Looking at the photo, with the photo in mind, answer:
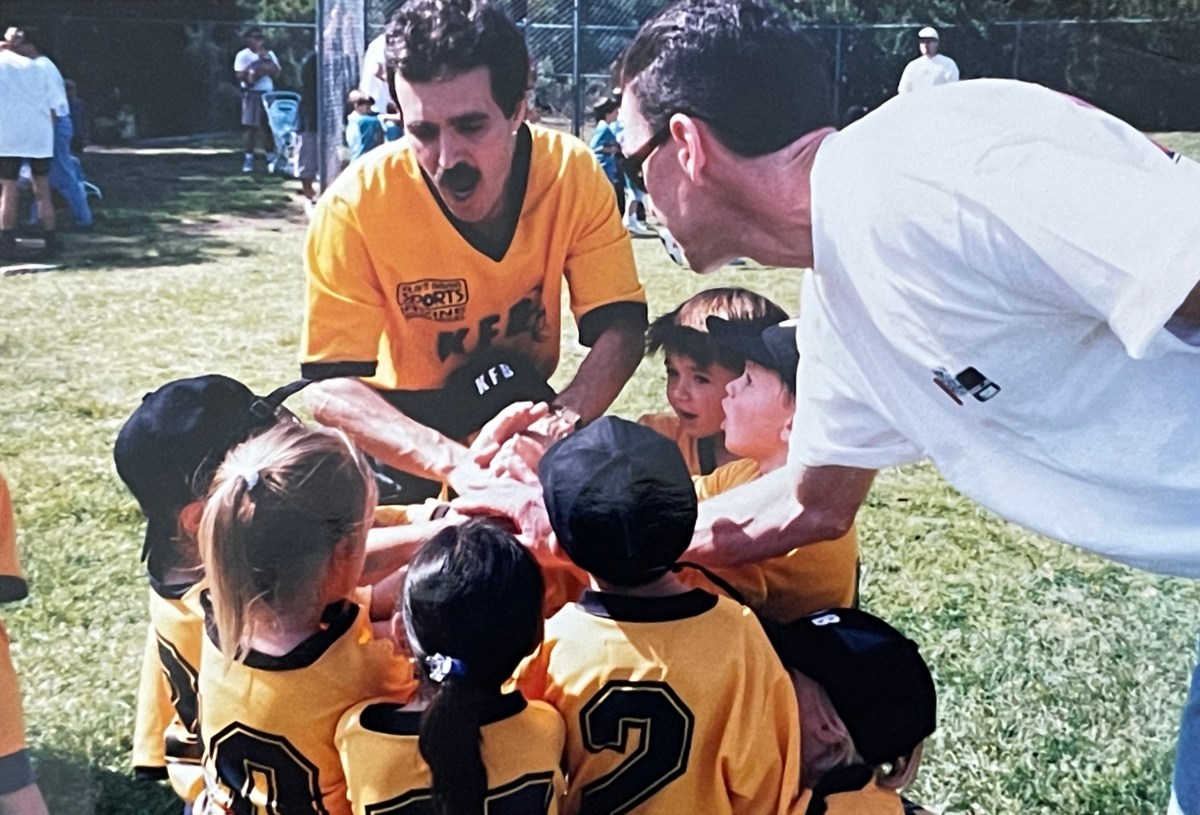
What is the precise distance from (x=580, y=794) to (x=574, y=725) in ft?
0.37

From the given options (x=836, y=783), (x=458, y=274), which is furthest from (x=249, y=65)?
(x=836, y=783)

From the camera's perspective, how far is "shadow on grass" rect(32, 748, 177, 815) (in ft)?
7.34

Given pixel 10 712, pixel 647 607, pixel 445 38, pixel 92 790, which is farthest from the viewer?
pixel 92 790

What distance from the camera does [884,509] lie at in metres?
2.06

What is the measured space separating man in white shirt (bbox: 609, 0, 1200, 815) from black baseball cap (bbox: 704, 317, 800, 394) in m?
0.05

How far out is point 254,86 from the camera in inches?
75.6

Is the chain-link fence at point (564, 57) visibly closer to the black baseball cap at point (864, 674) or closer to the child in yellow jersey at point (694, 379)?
the child in yellow jersey at point (694, 379)

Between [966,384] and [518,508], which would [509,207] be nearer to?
[518,508]

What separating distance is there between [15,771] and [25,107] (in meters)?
1.03

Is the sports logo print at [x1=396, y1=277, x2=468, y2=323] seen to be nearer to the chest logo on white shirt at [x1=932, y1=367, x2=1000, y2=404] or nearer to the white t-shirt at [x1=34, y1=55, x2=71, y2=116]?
the white t-shirt at [x1=34, y1=55, x2=71, y2=116]

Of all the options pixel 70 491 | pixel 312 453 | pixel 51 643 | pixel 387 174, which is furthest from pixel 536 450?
pixel 51 643

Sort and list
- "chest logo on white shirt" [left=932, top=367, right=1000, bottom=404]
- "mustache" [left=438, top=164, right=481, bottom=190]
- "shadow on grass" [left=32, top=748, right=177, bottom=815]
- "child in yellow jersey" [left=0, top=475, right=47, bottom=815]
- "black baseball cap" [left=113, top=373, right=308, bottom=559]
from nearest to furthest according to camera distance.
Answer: "chest logo on white shirt" [left=932, top=367, right=1000, bottom=404], "mustache" [left=438, top=164, right=481, bottom=190], "black baseball cap" [left=113, top=373, right=308, bottom=559], "child in yellow jersey" [left=0, top=475, right=47, bottom=815], "shadow on grass" [left=32, top=748, right=177, bottom=815]

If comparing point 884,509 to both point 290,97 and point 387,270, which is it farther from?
point 290,97

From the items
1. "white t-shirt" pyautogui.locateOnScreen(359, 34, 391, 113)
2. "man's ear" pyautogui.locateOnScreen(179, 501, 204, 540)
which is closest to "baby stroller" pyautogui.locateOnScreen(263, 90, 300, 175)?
"white t-shirt" pyautogui.locateOnScreen(359, 34, 391, 113)
